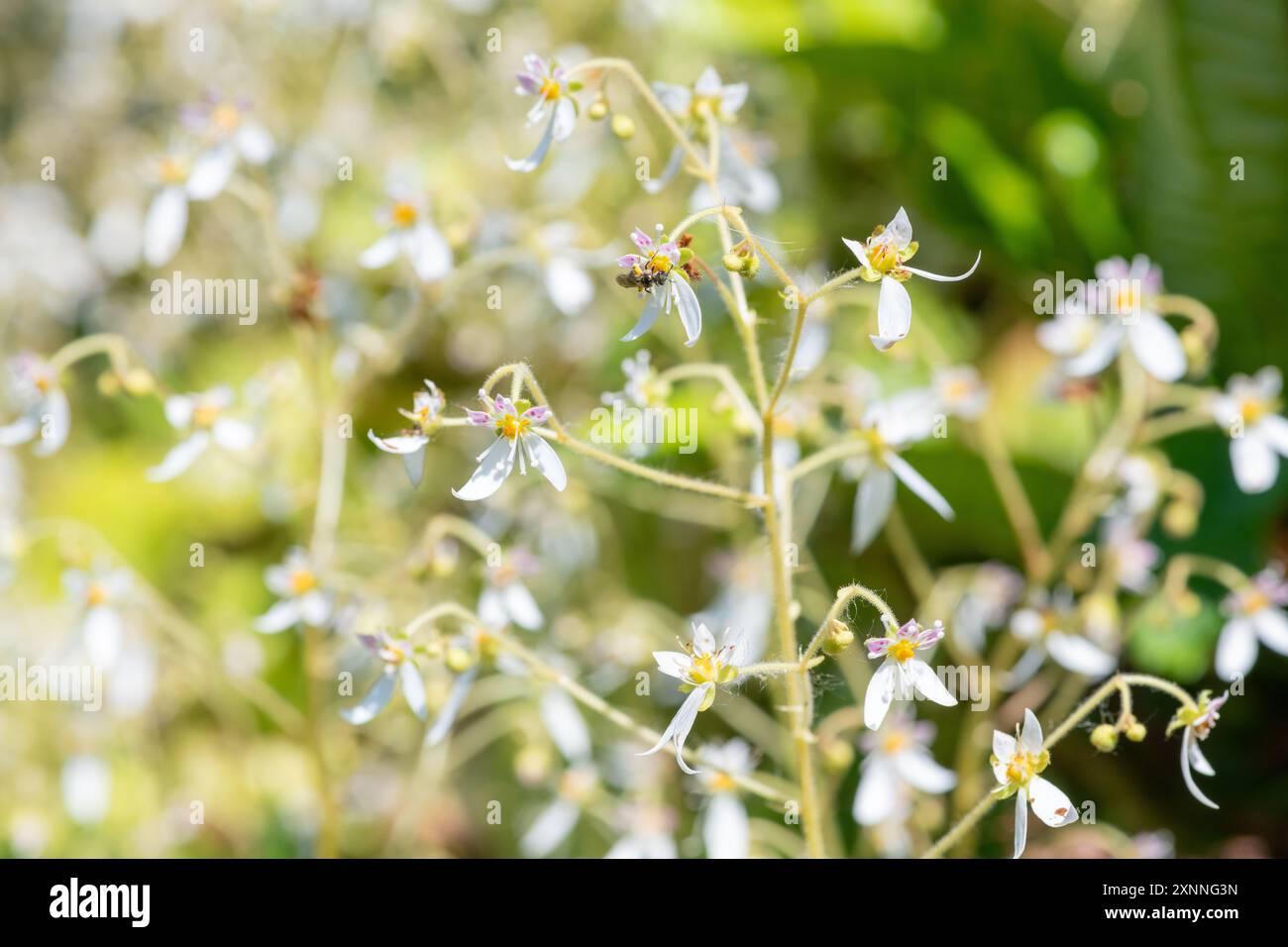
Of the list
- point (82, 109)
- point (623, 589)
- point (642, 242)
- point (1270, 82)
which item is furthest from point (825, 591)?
point (82, 109)

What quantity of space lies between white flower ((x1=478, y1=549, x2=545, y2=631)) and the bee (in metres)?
0.39

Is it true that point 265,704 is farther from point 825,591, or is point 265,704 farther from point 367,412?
point 367,412

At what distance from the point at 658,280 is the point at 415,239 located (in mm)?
471

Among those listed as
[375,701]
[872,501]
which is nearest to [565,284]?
[872,501]

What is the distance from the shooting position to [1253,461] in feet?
3.79

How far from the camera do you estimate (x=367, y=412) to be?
2.18 m

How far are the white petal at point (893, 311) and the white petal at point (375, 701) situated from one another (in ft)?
1.59

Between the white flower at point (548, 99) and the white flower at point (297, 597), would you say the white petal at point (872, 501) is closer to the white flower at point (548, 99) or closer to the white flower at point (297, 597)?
the white flower at point (548, 99)

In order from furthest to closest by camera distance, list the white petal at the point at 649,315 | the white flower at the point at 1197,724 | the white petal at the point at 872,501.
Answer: the white petal at the point at 872,501 → the white flower at the point at 1197,724 → the white petal at the point at 649,315

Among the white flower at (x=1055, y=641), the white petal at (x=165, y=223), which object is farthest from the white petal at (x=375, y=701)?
the white flower at (x=1055, y=641)

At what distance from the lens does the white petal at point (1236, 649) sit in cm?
113

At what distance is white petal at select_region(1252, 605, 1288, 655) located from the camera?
113cm

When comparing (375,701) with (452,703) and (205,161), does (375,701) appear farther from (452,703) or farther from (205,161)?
(205,161)

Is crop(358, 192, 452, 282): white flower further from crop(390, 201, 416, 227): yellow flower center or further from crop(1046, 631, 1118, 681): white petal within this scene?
crop(1046, 631, 1118, 681): white petal
